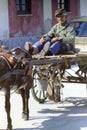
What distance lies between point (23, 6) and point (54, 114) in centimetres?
1562

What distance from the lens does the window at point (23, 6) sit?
925 inches

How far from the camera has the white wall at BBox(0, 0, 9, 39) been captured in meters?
22.1

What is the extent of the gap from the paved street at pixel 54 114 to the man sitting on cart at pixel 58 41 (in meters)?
1.16

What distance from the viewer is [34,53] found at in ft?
28.0

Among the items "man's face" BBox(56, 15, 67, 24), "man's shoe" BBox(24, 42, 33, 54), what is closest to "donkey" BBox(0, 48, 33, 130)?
"man's shoe" BBox(24, 42, 33, 54)

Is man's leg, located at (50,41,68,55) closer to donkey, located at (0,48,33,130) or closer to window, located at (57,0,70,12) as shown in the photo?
donkey, located at (0,48,33,130)

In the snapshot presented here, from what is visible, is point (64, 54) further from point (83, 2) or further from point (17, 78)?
point (83, 2)

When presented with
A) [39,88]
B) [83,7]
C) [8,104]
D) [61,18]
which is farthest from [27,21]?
[8,104]

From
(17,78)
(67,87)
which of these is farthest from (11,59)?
(67,87)

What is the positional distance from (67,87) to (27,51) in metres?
3.80

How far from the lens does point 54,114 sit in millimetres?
8656

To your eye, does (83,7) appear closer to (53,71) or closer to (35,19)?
(35,19)

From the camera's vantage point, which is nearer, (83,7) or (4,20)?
(4,20)

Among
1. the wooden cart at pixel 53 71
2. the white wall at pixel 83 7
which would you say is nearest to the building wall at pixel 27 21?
the white wall at pixel 83 7
